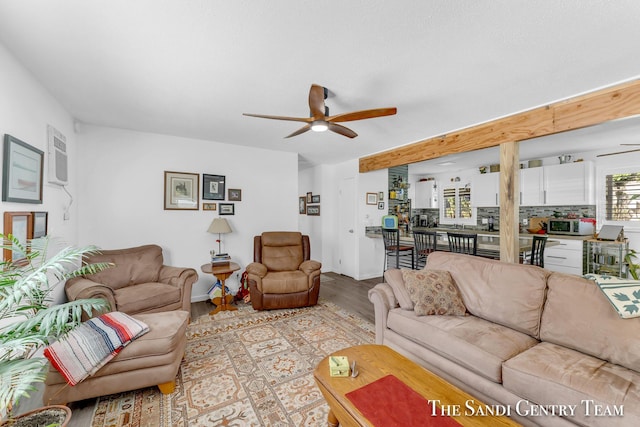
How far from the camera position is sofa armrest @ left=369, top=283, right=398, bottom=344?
8.04 ft

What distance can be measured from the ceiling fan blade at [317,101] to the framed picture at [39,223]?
8.10 ft

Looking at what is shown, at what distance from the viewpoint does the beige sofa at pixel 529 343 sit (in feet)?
4.52

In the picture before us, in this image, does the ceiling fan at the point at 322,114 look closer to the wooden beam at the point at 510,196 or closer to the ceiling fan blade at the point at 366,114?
the ceiling fan blade at the point at 366,114

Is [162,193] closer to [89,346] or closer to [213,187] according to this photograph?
[213,187]

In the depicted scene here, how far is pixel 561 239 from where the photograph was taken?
14.1 feet

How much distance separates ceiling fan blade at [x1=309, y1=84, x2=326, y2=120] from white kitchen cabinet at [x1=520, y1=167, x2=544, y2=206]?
15.8ft

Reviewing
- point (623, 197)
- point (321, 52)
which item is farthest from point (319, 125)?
point (623, 197)

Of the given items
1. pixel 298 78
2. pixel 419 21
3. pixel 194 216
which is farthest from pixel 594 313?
pixel 194 216

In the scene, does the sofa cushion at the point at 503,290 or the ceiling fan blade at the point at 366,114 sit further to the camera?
the ceiling fan blade at the point at 366,114

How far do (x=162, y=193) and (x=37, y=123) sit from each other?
1.61 meters

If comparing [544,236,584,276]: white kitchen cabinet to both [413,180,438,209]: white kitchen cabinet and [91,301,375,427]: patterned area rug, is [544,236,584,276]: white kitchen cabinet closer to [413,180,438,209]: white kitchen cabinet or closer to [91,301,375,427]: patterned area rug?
[413,180,438,209]: white kitchen cabinet

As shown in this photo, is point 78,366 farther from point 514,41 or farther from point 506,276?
point 514,41

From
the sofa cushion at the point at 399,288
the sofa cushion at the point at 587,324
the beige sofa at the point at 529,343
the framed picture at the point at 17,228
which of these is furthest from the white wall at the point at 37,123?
the sofa cushion at the point at 587,324

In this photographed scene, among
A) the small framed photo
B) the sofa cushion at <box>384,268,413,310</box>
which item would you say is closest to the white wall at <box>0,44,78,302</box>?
the sofa cushion at <box>384,268,413,310</box>
